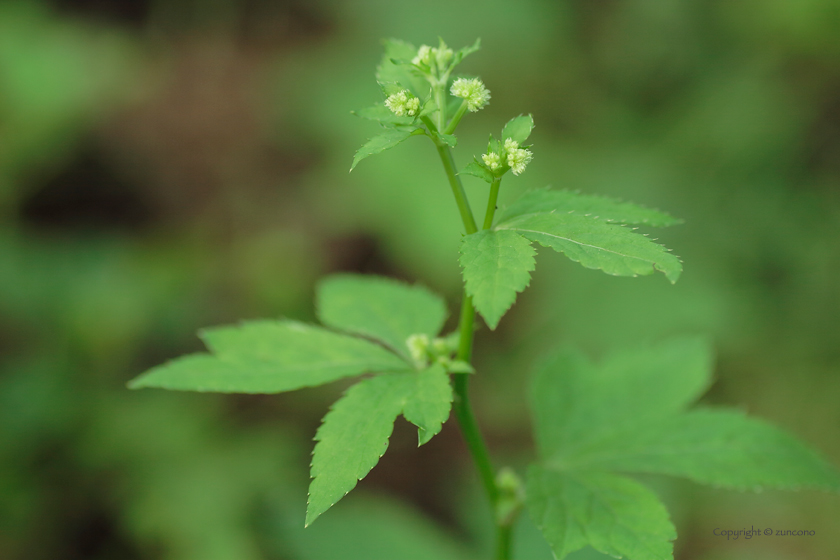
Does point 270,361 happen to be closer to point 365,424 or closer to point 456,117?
point 365,424

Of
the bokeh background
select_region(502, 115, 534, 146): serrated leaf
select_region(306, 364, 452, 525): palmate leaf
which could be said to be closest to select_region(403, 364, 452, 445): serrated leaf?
select_region(306, 364, 452, 525): palmate leaf

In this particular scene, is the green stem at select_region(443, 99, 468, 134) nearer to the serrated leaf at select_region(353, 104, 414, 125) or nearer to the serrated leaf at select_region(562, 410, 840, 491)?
the serrated leaf at select_region(353, 104, 414, 125)

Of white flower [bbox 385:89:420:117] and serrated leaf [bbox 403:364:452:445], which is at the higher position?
white flower [bbox 385:89:420:117]

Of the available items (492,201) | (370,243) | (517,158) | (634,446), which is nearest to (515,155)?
(517,158)

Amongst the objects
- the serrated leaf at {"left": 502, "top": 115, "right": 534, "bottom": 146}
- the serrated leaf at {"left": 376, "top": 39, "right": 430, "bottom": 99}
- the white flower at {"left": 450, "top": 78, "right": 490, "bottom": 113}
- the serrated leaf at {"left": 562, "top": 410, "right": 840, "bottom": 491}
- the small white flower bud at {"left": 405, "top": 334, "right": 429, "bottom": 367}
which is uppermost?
the serrated leaf at {"left": 376, "top": 39, "right": 430, "bottom": 99}

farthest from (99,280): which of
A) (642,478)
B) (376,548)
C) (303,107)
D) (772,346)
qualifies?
(772,346)

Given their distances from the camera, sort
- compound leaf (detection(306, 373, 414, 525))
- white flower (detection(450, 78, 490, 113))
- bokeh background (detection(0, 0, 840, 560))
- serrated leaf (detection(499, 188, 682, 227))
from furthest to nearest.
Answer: bokeh background (detection(0, 0, 840, 560)) → serrated leaf (detection(499, 188, 682, 227)) → white flower (detection(450, 78, 490, 113)) → compound leaf (detection(306, 373, 414, 525))

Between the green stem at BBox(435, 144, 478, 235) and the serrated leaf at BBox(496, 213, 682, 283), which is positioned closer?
the serrated leaf at BBox(496, 213, 682, 283)
